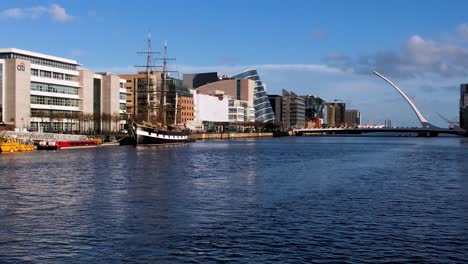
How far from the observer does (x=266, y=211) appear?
86.2 feet

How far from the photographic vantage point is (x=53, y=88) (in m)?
124

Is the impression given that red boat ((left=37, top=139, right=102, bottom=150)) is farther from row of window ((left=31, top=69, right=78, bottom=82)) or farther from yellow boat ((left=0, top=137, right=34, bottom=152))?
row of window ((left=31, top=69, right=78, bottom=82))

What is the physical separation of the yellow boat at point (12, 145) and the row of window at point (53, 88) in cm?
3807

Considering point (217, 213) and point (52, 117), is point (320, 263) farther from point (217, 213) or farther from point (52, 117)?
point (52, 117)

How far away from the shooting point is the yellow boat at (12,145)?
75062 millimetres

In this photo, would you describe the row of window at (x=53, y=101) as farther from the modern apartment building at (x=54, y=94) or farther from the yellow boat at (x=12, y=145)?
the yellow boat at (x=12, y=145)

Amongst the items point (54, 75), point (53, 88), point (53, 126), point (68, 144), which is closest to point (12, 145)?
point (68, 144)

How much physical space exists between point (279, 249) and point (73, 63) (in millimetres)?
121592

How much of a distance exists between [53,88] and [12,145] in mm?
49846

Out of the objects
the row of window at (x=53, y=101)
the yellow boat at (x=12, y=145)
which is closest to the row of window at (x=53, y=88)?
the row of window at (x=53, y=101)

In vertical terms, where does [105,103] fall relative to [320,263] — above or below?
above

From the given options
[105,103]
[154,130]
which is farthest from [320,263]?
[105,103]

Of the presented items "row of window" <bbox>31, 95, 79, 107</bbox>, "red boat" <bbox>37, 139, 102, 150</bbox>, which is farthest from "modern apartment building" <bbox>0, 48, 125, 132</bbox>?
"red boat" <bbox>37, 139, 102, 150</bbox>

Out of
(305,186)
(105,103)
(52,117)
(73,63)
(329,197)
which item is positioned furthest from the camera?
(105,103)
